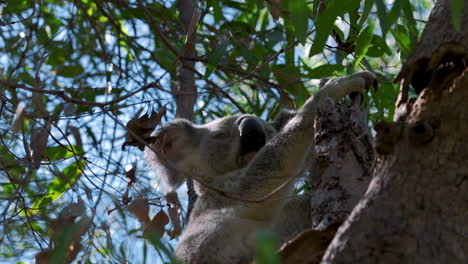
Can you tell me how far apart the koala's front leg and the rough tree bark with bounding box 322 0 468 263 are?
1.20 m

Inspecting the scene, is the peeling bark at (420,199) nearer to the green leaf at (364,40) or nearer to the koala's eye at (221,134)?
the green leaf at (364,40)

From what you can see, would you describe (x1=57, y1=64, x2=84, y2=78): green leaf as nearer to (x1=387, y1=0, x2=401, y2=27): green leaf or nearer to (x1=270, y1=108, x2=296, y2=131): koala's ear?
(x1=270, y1=108, x2=296, y2=131): koala's ear

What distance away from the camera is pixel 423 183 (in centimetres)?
127

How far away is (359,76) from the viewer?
2619 mm

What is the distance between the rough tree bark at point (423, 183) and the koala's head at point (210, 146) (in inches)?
78.5

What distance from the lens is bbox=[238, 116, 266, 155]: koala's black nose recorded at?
3.32 metres

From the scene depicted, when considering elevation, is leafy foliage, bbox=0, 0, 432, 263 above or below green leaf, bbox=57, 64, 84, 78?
below

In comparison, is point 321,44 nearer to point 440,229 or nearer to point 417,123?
point 417,123

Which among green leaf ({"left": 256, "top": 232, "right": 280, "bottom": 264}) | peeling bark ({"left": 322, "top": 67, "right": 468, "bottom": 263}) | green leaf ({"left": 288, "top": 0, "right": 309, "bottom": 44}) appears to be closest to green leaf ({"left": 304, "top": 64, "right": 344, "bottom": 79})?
green leaf ({"left": 288, "top": 0, "right": 309, "bottom": 44})

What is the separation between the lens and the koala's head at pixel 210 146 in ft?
11.1

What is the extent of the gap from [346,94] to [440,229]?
1433 mm

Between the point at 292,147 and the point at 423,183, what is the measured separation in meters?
1.53

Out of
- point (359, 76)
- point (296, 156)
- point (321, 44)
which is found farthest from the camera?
point (296, 156)

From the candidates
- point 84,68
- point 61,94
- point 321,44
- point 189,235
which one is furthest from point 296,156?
point 84,68
